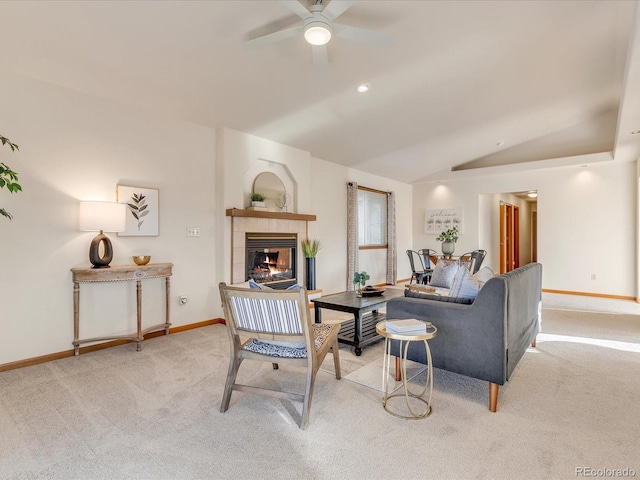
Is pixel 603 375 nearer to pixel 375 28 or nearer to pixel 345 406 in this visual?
pixel 345 406

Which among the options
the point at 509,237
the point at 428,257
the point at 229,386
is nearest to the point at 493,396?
the point at 229,386

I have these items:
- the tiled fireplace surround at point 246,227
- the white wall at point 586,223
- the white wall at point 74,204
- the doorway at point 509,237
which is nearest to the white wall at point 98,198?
the white wall at point 74,204

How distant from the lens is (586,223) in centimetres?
658

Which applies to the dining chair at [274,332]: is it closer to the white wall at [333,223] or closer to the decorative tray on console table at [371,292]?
the decorative tray on console table at [371,292]

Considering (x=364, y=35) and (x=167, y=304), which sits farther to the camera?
(x=167, y=304)

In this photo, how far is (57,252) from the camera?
3.29 m

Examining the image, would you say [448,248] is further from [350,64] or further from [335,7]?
[335,7]

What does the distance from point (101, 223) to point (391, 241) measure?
19.2 ft

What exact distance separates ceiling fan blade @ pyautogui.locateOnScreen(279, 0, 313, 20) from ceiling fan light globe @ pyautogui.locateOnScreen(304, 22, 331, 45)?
7 centimetres

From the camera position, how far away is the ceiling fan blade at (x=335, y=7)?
2186 mm

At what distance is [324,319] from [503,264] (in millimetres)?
6090

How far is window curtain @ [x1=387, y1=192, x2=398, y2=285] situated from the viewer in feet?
25.5

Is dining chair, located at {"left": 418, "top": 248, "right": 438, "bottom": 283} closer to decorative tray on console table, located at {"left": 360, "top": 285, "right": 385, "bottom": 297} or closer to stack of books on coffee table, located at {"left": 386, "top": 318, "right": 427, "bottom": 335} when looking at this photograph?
decorative tray on console table, located at {"left": 360, "top": 285, "right": 385, "bottom": 297}

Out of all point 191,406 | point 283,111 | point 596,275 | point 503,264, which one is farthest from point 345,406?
point 503,264
